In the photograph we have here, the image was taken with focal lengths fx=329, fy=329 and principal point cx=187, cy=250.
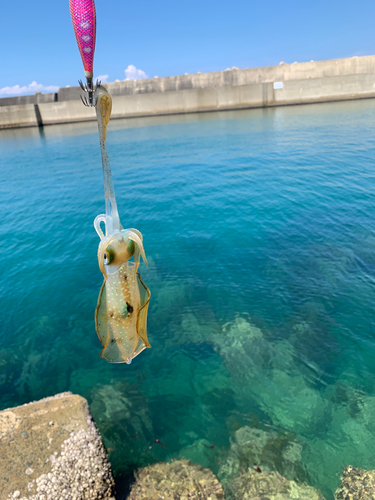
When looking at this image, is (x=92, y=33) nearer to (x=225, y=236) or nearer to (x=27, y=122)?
(x=225, y=236)

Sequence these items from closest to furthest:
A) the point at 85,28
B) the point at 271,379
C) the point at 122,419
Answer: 1. the point at 85,28
2. the point at 122,419
3. the point at 271,379

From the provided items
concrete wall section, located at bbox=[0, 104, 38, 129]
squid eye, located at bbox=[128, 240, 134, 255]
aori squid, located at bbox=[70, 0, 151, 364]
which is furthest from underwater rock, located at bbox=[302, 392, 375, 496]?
concrete wall section, located at bbox=[0, 104, 38, 129]

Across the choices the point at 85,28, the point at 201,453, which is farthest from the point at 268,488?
the point at 85,28

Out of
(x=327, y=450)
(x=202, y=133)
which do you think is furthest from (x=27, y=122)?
(x=327, y=450)

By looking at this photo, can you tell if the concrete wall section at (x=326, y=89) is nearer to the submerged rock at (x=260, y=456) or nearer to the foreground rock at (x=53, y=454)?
the submerged rock at (x=260, y=456)

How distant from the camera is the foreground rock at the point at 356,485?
4.14m

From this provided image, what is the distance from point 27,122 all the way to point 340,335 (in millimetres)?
49929

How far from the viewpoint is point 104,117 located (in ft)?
6.86

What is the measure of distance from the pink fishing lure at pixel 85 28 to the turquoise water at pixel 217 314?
470 cm

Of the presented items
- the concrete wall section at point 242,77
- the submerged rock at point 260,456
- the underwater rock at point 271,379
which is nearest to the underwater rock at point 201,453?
the submerged rock at point 260,456

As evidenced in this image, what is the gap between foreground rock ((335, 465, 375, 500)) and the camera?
13.6 feet

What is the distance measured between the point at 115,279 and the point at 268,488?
3.68m

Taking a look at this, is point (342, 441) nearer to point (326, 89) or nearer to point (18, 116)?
point (326, 89)

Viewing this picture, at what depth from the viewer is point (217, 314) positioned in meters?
7.36
